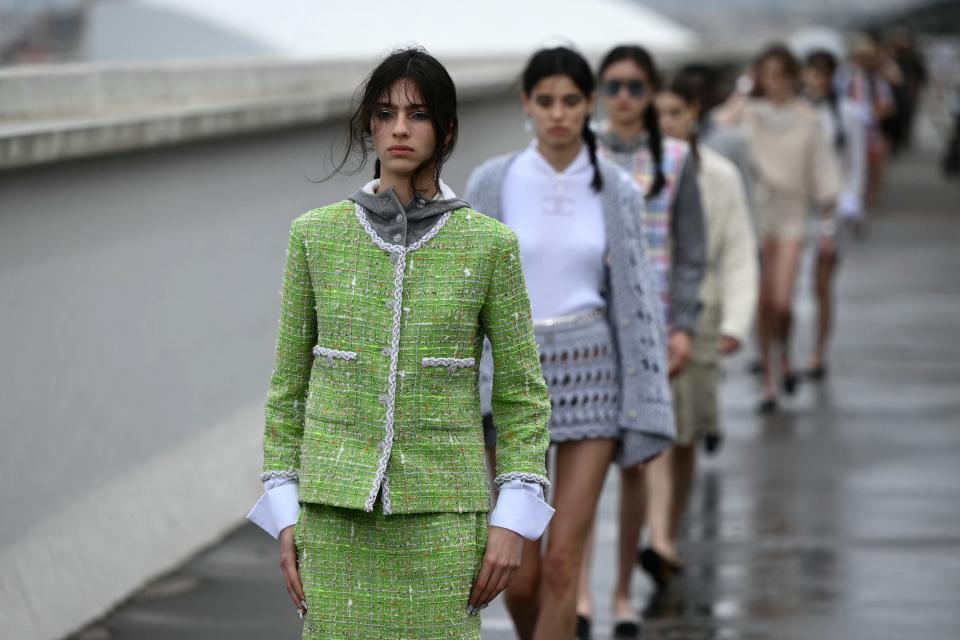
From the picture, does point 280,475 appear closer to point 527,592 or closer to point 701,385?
point 527,592

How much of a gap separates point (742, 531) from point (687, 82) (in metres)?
→ 1.86

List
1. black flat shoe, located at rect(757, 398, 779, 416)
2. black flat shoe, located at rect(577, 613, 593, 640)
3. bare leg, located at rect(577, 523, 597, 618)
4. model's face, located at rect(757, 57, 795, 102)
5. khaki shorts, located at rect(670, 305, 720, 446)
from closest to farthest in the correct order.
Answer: black flat shoe, located at rect(577, 613, 593, 640)
bare leg, located at rect(577, 523, 597, 618)
khaki shorts, located at rect(670, 305, 720, 446)
model's face, located at rect(757, 57, 795, 102)
black flat shoe, located at rect(757, 398, 779, 416)

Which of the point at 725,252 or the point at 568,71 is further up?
the point at 568,71

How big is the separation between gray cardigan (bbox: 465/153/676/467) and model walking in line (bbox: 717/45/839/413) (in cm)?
603

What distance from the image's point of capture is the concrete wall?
6508 millimetres

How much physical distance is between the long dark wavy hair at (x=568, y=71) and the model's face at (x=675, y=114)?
238 centimetres

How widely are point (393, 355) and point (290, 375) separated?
25 cm

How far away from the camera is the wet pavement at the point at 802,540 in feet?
23.0

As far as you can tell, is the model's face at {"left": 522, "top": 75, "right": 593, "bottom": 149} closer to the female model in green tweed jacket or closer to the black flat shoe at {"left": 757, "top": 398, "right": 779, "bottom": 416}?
the female model in green tweed jacket

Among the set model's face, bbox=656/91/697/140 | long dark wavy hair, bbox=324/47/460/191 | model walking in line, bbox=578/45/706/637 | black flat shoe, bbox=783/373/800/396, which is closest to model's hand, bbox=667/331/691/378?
model walking in line, bbox=578/45/706/637

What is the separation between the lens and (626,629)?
6965 millimetres

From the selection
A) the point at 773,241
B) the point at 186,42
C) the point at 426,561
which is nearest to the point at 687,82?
the point at 773,241

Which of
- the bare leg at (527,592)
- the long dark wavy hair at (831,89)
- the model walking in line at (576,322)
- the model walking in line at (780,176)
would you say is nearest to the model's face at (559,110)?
the model walking in line at (576,322)

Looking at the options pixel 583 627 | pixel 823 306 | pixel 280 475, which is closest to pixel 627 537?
pixel 583 627
